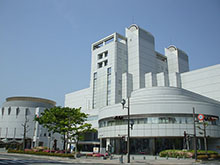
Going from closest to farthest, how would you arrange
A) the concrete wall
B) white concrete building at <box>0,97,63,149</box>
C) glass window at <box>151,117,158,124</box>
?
1. glass window at <box>151,117,158,124</box>
2. the concrete wall
3. white concrete building at <box>0,97,63,149</box>

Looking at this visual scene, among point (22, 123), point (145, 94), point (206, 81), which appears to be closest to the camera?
point (145, 94)

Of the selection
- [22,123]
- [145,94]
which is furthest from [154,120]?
[22,123]

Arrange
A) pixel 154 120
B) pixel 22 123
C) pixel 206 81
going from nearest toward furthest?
pixel 154 120, pixel 206 81, pixel 22 123

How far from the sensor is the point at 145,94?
62.6 metres

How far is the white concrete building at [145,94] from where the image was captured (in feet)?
175

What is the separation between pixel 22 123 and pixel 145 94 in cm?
7324

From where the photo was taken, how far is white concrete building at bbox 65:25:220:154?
53.3m

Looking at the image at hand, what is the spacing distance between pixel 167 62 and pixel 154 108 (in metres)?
60.6

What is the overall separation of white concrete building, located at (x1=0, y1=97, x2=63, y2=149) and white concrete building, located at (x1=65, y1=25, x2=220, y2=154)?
1889 centimetres

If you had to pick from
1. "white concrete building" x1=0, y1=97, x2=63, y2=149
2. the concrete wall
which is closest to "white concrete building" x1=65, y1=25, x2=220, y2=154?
the concrete wall

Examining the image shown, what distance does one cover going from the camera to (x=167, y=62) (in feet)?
359

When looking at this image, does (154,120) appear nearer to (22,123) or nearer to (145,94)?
(145,94)

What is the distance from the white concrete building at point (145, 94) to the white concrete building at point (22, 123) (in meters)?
18.9

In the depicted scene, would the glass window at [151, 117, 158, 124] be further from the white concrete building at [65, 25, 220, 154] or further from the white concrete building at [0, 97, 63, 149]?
the white concrete building at [0, 97, 63, 149]
